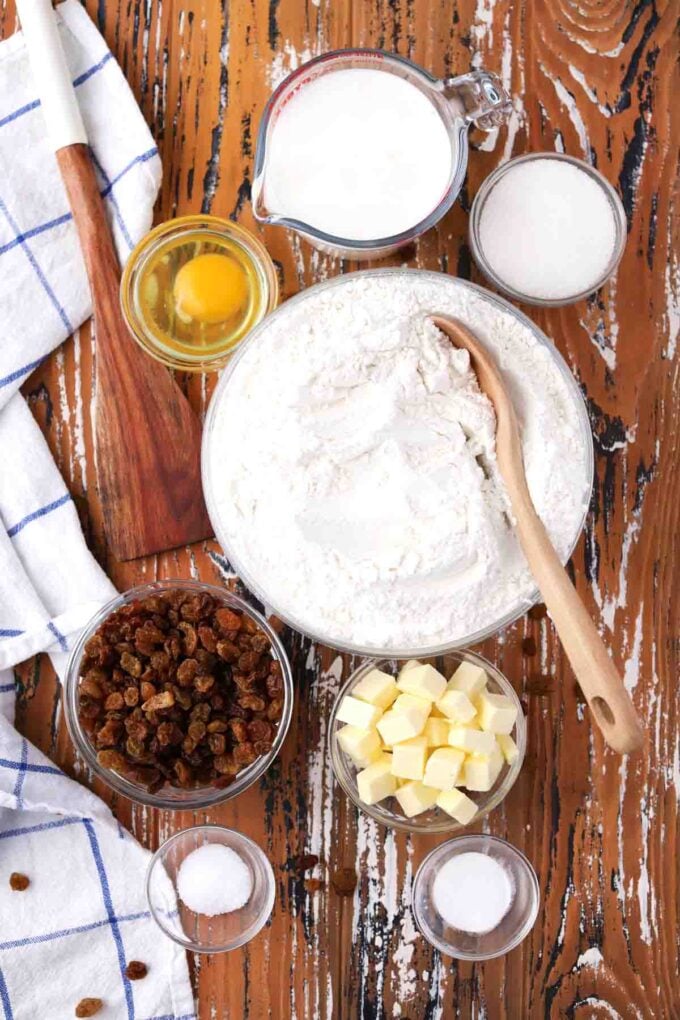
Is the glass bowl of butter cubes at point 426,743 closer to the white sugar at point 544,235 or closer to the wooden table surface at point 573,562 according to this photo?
the wooden table surface at point 573,562

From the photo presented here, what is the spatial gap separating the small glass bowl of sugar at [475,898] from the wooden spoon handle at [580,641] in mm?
480

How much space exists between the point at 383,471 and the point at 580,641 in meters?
0.37

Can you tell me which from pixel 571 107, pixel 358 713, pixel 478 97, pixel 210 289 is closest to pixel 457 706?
pixel 358 713

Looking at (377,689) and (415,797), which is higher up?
(377,689)

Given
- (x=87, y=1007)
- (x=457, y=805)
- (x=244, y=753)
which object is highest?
(x=244, y=753)

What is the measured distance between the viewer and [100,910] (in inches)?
63.4

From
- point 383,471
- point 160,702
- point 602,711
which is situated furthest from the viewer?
point 160,702

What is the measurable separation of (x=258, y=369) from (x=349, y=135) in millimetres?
425

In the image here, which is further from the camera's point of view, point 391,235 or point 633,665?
point 633,665

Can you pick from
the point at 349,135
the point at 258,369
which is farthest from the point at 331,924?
Result: the point at 349,135

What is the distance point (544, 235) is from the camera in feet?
5.15

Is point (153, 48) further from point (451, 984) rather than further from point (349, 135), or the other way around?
point (451, 984)

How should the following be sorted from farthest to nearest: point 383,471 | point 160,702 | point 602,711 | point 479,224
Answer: point 479,224 < point 160,702 < point 383,471 < point 602,711

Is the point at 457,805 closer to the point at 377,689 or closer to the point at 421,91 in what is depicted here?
the point at 377,689
